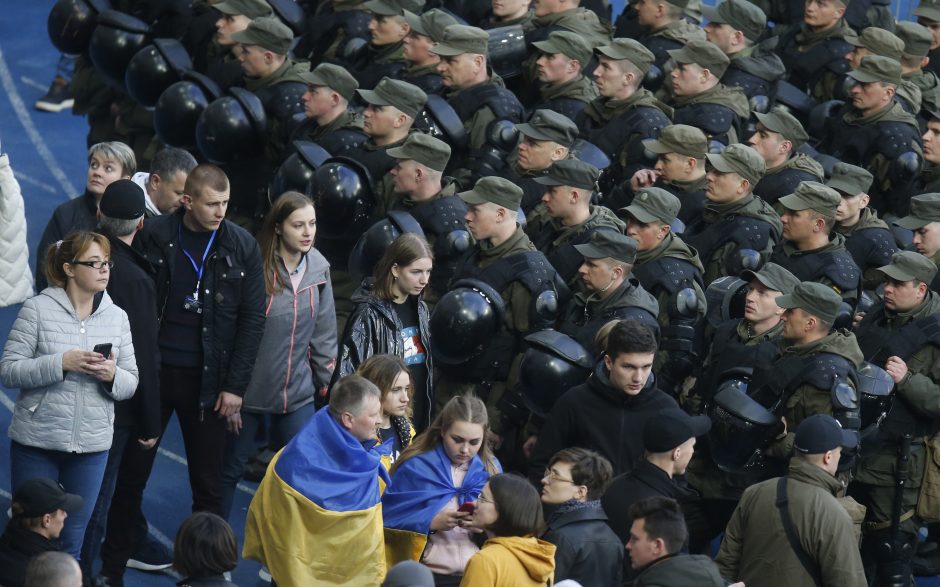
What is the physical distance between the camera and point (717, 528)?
9.02 metres

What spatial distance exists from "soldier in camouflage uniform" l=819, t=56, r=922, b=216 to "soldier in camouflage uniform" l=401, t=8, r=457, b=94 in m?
2.86

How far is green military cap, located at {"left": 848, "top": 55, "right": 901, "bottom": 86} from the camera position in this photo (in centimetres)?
1214

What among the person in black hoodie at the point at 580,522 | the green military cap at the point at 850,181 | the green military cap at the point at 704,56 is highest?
the person in black hoodie at the point at 580,522

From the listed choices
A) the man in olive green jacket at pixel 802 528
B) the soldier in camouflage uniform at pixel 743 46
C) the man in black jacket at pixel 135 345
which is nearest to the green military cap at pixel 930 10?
the soldier in camouflage uniform at pixel 743 46

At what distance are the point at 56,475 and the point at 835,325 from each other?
4.19 metres

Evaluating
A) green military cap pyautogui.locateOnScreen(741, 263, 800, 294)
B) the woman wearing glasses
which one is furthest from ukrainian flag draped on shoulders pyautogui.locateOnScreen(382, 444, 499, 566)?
green military cap pyautogui.locateOnScreen(741, 263, 800, 294)

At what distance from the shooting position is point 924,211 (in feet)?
34.9

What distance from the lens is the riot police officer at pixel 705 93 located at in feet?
39.7

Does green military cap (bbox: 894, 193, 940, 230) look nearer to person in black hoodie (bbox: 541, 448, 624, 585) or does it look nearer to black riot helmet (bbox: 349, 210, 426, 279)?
black riot helmet (bbox: 349, 210, 426, 279)

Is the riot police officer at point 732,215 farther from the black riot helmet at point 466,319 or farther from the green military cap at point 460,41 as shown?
the green military cap at point 460,41

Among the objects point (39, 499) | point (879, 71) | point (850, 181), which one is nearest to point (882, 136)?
point (879, 71)

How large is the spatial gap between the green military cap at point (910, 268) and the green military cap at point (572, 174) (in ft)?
5.59

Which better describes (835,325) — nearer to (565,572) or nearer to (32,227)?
(565,572)

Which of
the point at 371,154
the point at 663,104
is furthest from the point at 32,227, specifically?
the point at 663,104
